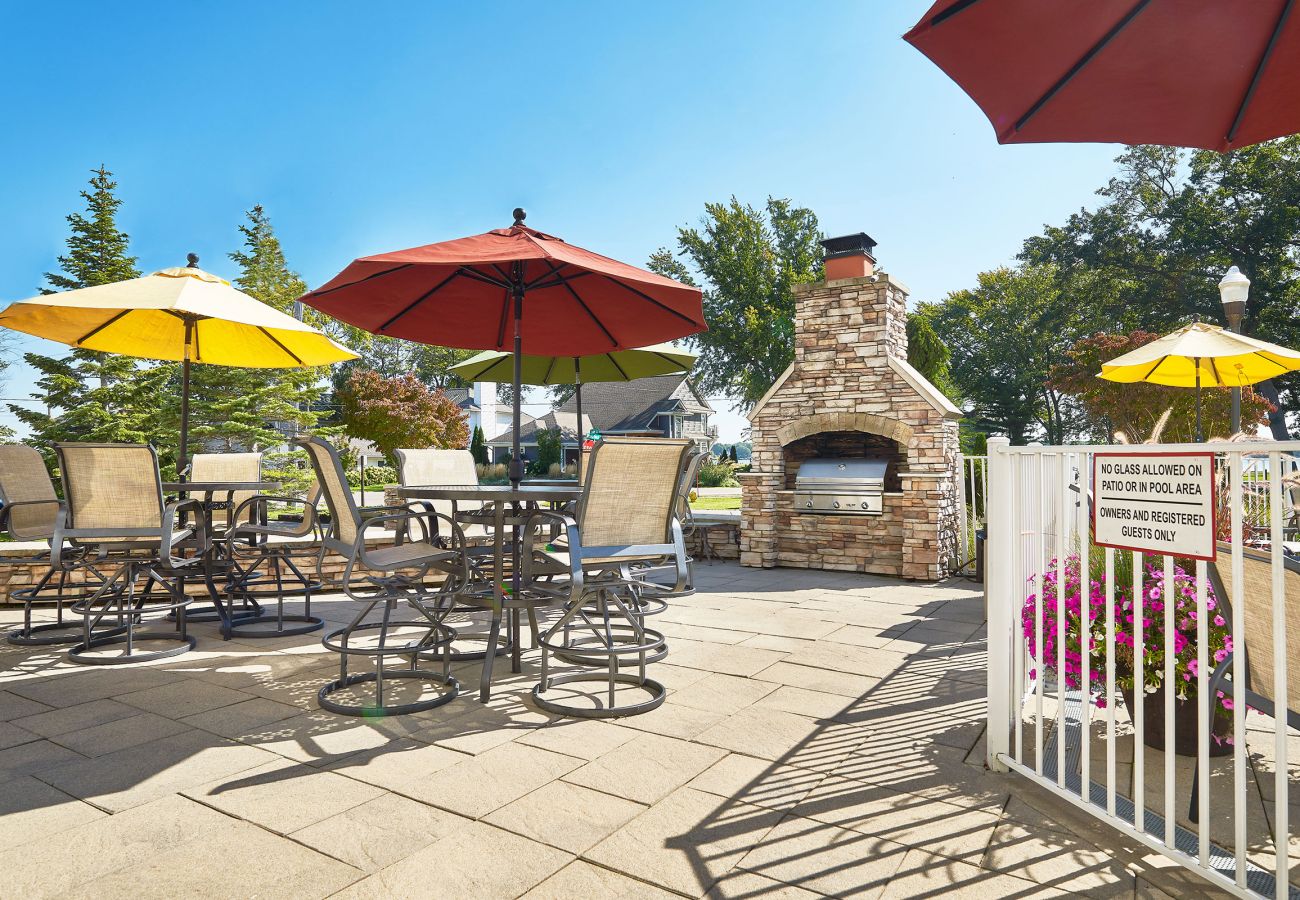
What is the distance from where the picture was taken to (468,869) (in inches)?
72.5

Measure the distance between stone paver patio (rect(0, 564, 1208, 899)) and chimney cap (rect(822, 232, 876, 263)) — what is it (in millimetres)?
4875

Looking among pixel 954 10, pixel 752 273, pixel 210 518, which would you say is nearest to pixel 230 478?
pixel 210 518

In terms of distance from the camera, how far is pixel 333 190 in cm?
2575

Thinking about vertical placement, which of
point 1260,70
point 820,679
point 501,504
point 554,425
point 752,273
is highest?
point 752,273

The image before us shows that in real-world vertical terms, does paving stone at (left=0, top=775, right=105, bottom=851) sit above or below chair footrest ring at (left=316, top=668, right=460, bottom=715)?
above

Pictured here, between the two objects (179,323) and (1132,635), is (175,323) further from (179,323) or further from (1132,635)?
(1132,635)

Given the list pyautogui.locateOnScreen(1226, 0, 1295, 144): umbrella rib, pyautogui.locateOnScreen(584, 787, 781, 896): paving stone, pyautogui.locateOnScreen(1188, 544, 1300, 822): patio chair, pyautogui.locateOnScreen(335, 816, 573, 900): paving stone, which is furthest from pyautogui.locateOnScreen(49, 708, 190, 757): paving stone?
pyautogui.locateOnScreen(1226, 0, 1295, 144): umbrella rib

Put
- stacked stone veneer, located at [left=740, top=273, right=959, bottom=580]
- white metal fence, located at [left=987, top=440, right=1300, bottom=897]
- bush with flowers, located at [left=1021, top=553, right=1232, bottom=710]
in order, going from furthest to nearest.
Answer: stacked stone veneer, located at [left=740, top=273, right=959, bottom=580]
bush with flowers, located at [left=1021, top=553, right=1232, bottom=710]
white metal fence, located at [left=987, top=440, right=1300, bottom=897]

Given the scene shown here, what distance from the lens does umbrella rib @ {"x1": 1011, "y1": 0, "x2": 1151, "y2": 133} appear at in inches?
87.3

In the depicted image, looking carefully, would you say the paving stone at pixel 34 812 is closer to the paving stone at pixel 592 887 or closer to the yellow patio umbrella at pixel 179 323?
the paving stone at pixel 592 887

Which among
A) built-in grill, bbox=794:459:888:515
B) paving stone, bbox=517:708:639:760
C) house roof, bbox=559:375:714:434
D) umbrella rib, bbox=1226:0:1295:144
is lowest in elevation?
paving stone, bbox=517:708:639:760

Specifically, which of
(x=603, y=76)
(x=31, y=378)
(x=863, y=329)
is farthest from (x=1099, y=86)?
(x=31, y=378)

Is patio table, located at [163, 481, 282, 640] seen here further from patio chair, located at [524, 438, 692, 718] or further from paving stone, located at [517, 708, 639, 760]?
paving stone, located at [517, 708, 639, 760]

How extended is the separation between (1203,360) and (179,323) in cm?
847
